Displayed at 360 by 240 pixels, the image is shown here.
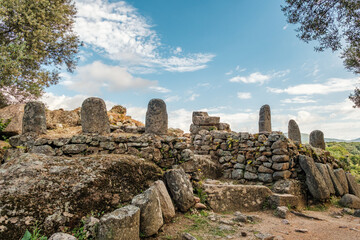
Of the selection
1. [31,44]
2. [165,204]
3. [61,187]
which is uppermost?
[31,44]

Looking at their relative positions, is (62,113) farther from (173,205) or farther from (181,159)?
(173,205)

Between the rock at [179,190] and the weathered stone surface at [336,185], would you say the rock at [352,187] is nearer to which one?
the weathered stone surface at [336,185]

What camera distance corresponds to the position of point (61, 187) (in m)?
4.05

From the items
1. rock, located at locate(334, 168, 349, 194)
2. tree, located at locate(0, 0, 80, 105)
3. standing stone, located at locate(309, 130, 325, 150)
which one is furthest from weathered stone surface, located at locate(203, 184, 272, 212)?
tree, located at locate(0, 0, 80, 105)

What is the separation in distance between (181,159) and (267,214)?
3.20 m

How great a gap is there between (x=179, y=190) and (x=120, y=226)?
2128 mm

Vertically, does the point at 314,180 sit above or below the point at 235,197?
above

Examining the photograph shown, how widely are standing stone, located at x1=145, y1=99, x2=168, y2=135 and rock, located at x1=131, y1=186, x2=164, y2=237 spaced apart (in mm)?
2974

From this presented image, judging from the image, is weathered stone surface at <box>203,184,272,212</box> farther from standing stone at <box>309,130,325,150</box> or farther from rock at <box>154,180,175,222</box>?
standing stone at <box>309,130,325,150</box>

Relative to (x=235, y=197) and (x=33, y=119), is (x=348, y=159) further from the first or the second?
(x=33, y=119)

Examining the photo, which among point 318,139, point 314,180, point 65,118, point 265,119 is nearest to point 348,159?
point 318,139

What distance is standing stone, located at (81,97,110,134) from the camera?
6.83m

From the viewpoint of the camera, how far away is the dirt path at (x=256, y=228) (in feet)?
14.9

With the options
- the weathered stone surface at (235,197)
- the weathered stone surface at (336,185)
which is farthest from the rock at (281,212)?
the weathered stone surface at (336,185)
